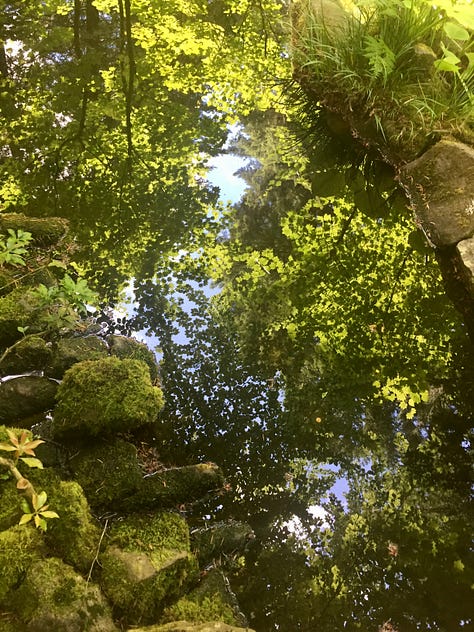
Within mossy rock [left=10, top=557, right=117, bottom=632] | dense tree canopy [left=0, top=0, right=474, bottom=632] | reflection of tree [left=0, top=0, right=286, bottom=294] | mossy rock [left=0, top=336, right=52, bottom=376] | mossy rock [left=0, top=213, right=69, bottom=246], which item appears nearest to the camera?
mossy rock [left=10, top=557, right=117, bottom=632]

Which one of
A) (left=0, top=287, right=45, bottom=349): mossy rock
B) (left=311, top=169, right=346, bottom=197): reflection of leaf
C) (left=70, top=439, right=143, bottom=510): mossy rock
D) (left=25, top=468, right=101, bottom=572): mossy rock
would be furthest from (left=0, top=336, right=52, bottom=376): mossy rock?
(left=311, top=169, right=346, bottom=197): reflection of leaf

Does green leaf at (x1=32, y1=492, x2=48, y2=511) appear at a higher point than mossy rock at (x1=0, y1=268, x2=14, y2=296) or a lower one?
higher

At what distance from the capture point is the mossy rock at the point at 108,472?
258cm

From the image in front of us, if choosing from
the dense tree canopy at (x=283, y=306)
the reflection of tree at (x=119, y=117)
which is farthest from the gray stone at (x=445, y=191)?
the reflection of tree at (x=119, y=117)

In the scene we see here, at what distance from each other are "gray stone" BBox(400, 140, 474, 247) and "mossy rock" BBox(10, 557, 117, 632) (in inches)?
116

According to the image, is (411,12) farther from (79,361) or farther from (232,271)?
(79,361)

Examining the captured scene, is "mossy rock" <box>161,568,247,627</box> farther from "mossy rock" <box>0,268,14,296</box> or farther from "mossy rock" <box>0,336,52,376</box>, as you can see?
"mossy rock" <box>0,268,14,296</box>

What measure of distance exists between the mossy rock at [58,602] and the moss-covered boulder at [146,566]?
0.09 m

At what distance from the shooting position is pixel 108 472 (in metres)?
2.66

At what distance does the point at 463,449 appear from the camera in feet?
9.57

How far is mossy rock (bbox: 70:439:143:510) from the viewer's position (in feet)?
8.45

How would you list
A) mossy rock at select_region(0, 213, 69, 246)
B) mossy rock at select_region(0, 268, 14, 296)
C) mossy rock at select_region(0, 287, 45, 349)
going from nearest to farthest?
mossy rock at select_region(0, 287, 45, 349) → mossy rock at select_region(0, 268, 14, 296) → mossy rock at select_region(0, 213, 69, 246)

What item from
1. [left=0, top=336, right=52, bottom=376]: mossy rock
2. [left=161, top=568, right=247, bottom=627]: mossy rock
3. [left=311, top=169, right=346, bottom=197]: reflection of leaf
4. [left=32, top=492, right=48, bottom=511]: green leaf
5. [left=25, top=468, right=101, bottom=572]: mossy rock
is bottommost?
[left=161, top=568, right=247, bottom=627]: mossy rock

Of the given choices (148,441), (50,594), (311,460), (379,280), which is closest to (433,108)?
(379,280)
